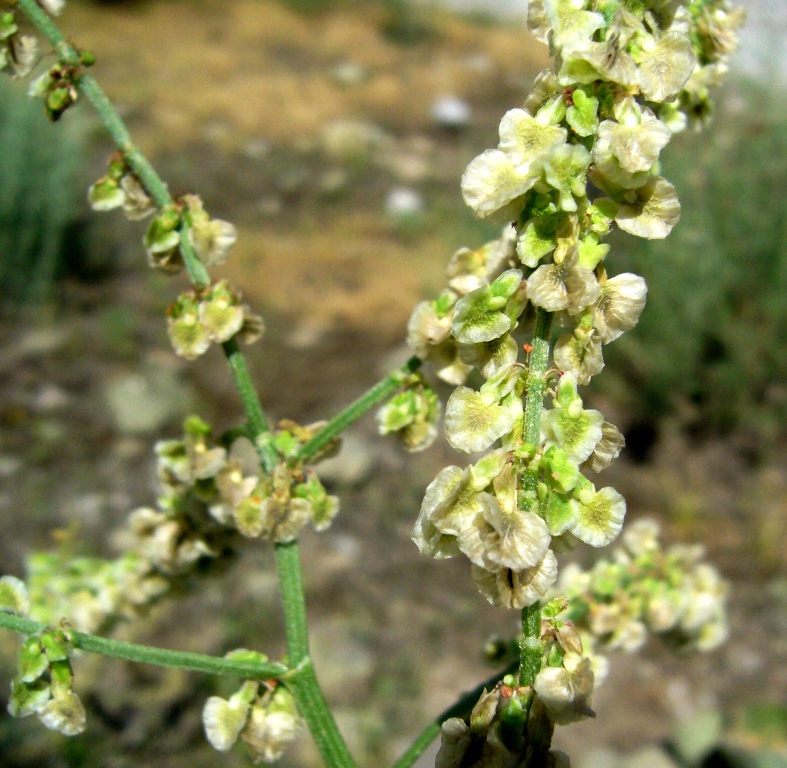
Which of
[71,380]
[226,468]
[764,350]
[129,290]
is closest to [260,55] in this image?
[129,290]

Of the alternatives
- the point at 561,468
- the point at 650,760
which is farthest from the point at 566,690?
the point at 650,760

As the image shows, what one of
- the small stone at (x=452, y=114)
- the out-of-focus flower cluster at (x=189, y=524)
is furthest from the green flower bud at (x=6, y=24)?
the small stone at (x=452, y=114)

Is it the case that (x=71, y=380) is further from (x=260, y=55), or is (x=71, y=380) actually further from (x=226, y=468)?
(x=260, y=55)

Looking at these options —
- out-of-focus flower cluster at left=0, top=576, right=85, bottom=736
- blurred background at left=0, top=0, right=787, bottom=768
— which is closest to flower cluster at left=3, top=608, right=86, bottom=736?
out-of-focus flower cluster at left=0, top=576, right=85, bottom=736

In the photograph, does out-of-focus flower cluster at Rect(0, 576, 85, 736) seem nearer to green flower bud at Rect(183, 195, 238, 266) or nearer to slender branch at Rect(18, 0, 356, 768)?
slender branch at Rect(18, 0, 356, 768)

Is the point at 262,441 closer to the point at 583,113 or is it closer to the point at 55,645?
the point at 55,645

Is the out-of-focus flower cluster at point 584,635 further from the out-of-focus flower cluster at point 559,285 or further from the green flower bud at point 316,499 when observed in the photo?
the green flower bud at point 316,499
